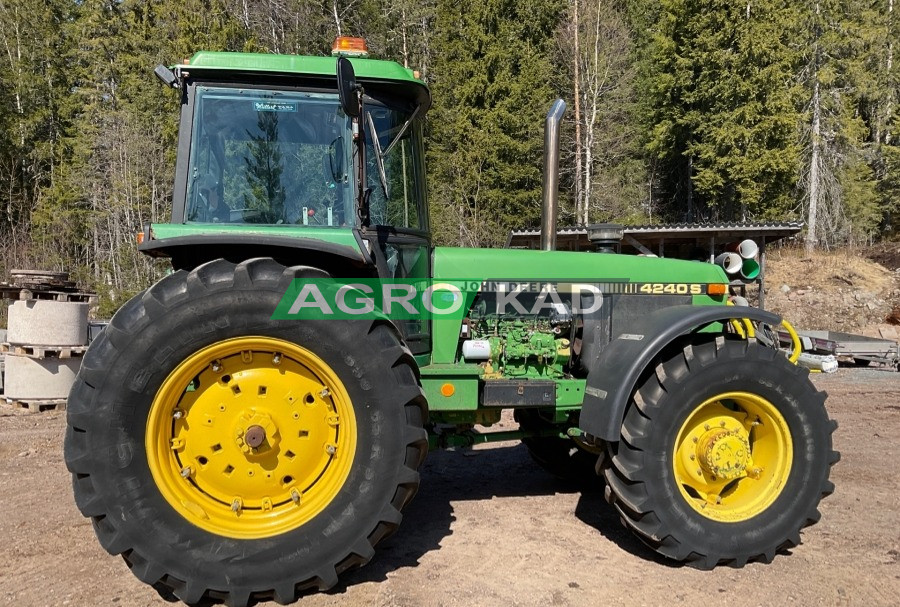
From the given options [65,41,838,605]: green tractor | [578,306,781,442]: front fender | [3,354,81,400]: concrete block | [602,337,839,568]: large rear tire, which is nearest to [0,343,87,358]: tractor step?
[3,354,81,400]: concrete block

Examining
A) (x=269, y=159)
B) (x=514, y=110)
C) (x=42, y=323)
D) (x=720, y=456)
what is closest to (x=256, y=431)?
(x=269, y=159)

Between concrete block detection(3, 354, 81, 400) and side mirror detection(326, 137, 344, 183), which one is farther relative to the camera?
concrete block detection(3, 354, 81, 400)

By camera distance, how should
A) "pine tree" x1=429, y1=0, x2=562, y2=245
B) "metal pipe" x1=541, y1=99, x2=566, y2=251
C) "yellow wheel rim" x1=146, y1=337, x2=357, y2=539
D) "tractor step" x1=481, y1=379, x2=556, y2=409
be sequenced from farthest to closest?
"pine tree" x1=429, y1=0, x2=562, y2=245, "metal pipe" x1=541, y1=99, x2=566, y2=251, "tractor step" x1=481, y1=379, x2=556, y2=409, "yellow wheel rim" x1=146, y1=337, x2=357, y2=539

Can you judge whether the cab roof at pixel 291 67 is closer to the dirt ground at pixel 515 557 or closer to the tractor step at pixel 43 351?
the dirt ground at pixel 515 557

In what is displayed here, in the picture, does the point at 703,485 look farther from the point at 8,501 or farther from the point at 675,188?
the point at 675,188

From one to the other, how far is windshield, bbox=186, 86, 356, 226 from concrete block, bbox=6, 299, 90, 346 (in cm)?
555

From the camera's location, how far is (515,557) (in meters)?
3.52

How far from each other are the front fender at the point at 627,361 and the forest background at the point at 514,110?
17870 millimetres

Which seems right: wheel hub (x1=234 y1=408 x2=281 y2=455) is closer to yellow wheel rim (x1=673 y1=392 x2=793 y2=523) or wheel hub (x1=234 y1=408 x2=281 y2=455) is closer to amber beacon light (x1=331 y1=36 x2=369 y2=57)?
amber beacon light (x1=331 y1=36 x2=369 y2=57)

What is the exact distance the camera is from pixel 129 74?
80.0 feet

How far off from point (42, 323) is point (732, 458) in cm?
778

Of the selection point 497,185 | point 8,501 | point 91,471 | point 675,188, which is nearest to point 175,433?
point 91,471

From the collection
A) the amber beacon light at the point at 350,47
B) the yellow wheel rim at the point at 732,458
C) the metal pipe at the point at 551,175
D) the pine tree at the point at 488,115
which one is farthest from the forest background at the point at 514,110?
the yellow wheel rim at the point at 732,458

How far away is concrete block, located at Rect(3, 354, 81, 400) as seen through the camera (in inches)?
298
